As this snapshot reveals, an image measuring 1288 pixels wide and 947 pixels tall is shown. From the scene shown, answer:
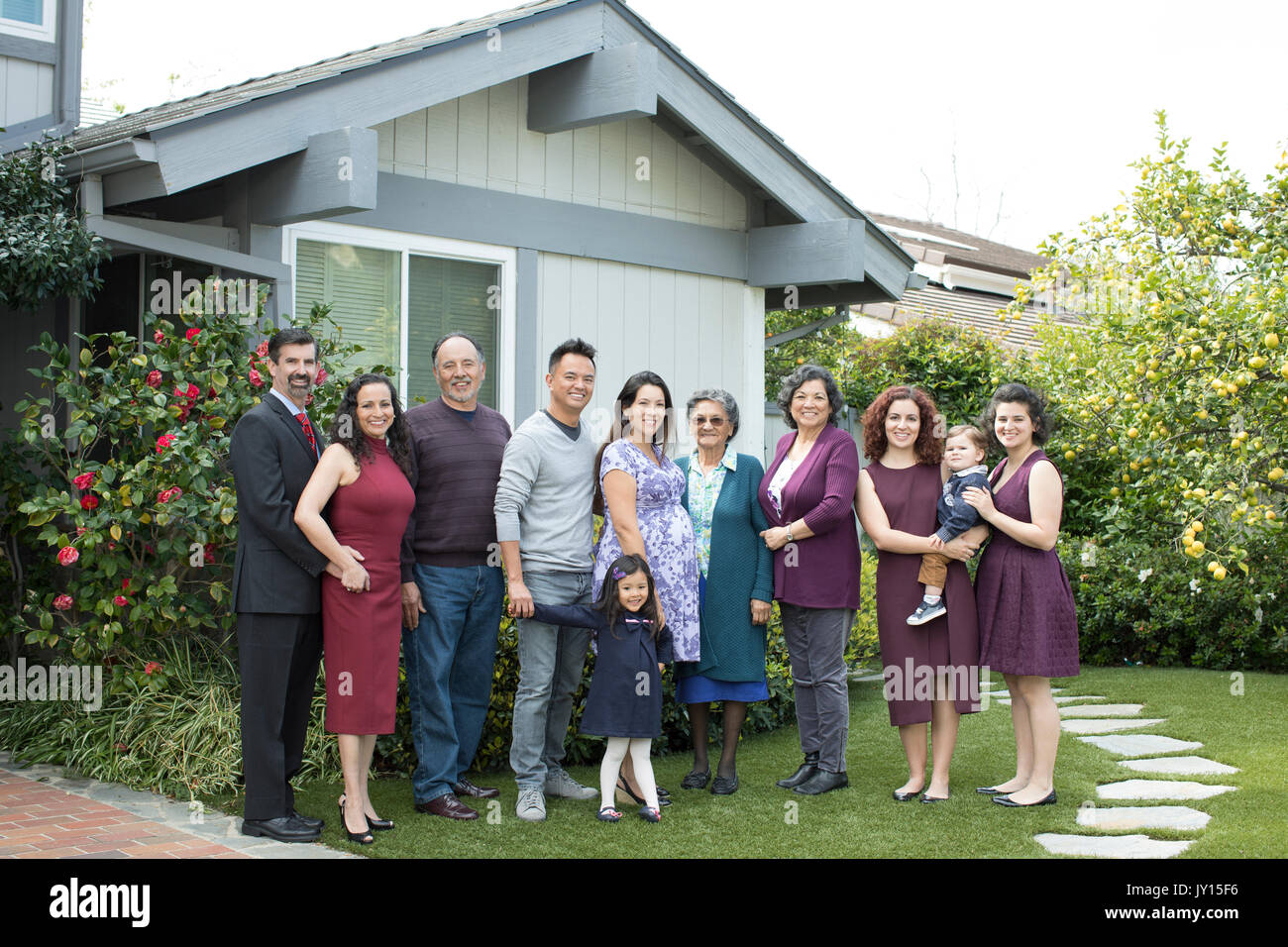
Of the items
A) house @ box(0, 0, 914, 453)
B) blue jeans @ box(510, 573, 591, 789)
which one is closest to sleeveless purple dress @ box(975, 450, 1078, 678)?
blue jeans @ box(510, 573, 591, 789)

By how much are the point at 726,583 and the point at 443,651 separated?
1.39m

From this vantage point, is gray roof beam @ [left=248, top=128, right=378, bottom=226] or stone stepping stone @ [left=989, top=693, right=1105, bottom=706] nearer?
gray roof beam @ [left=248, top=128, right=378, bottom=226]

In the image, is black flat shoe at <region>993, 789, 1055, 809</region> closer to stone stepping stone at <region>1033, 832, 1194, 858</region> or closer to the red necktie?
stone stepping stone at <region>1033, 832, 1194, 858</region>

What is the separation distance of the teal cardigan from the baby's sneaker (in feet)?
2.22

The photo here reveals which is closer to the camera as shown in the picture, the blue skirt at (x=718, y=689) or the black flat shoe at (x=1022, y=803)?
the black flat shoe at (x=1022, y=803)

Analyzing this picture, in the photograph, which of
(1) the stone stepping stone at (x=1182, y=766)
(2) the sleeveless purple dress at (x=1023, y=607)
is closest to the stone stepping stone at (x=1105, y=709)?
(1) the stone stepping stone at (x=1182, y=766)

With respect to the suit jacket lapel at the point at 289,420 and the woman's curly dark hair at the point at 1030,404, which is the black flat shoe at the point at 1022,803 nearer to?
the woman's curly dark hair at the point at 1030,404

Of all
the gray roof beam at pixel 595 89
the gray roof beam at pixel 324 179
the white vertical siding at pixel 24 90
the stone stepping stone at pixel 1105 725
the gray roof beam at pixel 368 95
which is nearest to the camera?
the gray roof beam at pixel 368 95

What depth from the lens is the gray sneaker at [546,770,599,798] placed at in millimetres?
5727

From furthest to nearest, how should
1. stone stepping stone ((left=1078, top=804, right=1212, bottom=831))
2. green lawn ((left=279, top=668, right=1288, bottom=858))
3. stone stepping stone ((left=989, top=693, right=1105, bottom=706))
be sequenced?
stone stepping stone ((left=989, top=693, right=1105, bottom=706)), stone stepping stone ((left=1078, top=804, right=1212, bottom=831)), green lawn ((left=279, top=668, right=1288, bottom=858))

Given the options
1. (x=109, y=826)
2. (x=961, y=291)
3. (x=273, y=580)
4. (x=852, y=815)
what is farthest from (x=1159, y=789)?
(x=961, y=291)

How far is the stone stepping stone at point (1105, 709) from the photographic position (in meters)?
7.94

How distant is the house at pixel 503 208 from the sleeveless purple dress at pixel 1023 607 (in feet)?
11.6

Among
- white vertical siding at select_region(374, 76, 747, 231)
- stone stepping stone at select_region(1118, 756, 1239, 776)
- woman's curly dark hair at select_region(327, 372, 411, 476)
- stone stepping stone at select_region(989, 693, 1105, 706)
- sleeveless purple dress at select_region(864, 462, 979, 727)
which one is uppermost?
white vertical siding at select_region(374, 76, 747, 231)
